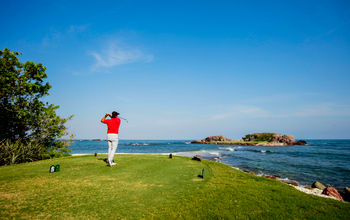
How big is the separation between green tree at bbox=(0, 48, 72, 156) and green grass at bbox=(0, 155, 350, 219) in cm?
861

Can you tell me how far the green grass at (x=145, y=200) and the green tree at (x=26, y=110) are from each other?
8614 mm

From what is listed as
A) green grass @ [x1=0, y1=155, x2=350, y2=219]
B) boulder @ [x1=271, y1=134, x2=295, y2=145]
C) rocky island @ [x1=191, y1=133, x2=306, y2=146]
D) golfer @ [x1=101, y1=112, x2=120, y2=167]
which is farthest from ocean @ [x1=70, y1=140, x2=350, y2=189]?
boulder @ [x1=271, y1=134, x2=295, y2=145]

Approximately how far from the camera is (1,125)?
13.1m

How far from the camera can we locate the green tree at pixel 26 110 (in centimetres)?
1255

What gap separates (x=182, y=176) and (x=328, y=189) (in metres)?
10.9

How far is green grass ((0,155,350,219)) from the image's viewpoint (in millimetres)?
4410

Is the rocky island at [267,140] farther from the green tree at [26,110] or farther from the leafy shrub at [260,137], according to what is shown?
the green tree at [26,110]

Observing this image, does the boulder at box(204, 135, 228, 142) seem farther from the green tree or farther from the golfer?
the golfer

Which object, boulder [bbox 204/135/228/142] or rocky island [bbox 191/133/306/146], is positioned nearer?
rocky island [bbox 191/133/306/146]

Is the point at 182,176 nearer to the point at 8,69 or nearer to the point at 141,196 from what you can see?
the point at 141,196

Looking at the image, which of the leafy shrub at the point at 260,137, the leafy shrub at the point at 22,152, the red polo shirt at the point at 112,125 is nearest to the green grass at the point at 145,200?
the red polo shirt at the point at 112,125

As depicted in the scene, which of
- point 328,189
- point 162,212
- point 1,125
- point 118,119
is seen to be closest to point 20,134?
point 1,125

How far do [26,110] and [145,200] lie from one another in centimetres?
1404

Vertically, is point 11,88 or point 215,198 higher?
point 11,88
